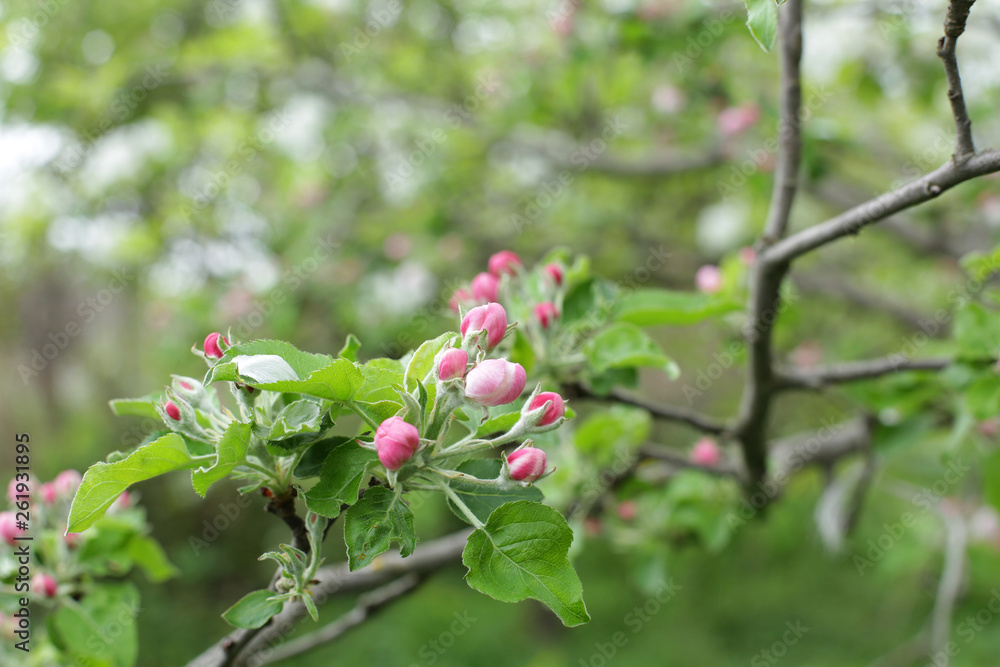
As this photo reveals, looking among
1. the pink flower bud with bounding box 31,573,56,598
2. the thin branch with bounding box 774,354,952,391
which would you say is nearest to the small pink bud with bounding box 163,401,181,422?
the pink flower bud with bounding box 31,573,56,598

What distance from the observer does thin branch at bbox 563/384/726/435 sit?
4.09 feet

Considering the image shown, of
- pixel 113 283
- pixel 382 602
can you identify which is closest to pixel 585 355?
pixel 382 602

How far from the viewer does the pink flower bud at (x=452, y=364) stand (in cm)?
74

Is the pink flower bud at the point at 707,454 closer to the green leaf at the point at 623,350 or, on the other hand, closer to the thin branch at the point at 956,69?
the green leaf at the point at 623,350

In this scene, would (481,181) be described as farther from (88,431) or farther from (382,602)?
(88,431)

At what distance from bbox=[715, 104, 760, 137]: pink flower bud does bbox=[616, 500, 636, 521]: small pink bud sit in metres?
1.45

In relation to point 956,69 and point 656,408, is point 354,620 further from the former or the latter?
point 956,69

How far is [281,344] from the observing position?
0.79 m

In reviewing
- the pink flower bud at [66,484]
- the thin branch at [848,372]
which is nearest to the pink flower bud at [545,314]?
the thin branch at [848,372]

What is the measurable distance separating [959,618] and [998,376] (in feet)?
12.5

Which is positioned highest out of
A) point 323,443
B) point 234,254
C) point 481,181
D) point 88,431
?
point 323,443

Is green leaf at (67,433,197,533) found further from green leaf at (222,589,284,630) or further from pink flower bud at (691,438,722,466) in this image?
pink flower bud at (691,438,722,466)

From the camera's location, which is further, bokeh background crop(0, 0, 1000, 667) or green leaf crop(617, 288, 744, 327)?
bokeh background crop(0, 0, 1000, 667)

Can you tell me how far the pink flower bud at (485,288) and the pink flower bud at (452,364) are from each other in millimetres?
399
